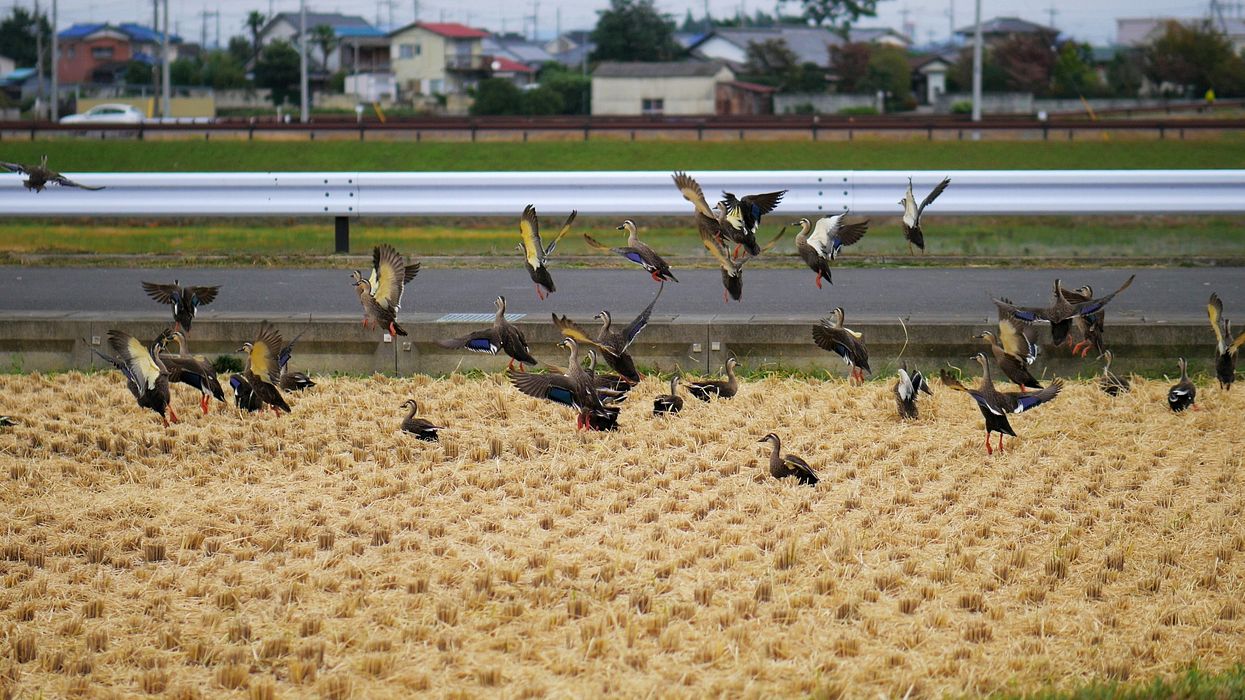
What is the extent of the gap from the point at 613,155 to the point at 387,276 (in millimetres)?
18426

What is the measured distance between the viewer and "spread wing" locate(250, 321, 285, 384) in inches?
285

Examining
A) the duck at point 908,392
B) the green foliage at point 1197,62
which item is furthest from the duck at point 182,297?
the green foliage at point 1197,62

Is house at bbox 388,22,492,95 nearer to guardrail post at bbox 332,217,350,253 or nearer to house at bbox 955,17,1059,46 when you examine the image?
house at bbox 955,17,1059,46

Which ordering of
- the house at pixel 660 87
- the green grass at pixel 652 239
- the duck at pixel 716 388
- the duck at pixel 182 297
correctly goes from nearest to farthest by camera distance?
the duck at pixel 716 388 < the duck at pixel 182 297 < the green grass at pixel 652 239 < the house at pixel 660 87

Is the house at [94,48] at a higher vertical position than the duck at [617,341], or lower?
higher

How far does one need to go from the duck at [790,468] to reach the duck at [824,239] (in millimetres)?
2556

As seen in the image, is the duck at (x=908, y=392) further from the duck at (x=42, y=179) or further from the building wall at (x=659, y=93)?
the building wall at (x=659, y=93)

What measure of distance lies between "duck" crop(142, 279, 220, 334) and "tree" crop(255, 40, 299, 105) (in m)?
64.0

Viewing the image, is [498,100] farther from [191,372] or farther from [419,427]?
[419,427]

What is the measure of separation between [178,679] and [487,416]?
3504mm

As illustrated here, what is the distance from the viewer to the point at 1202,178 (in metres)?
12.9

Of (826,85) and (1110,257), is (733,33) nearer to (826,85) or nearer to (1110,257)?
(826,85)

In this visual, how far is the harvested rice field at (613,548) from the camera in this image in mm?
4488

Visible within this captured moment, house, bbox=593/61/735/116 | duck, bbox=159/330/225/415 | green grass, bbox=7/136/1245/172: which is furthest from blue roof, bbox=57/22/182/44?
duck, bbox=159/330/225/415
